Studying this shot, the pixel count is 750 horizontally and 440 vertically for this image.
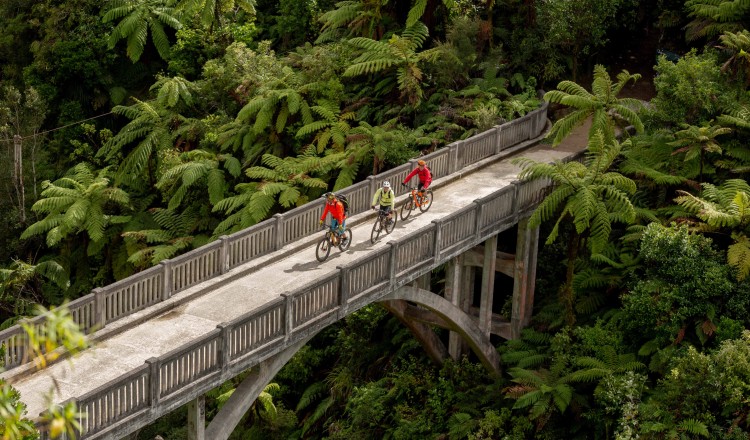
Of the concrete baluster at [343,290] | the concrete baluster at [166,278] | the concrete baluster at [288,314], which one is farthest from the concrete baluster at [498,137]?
the concrete baluster at [166,278]

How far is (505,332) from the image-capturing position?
27375 millimetres

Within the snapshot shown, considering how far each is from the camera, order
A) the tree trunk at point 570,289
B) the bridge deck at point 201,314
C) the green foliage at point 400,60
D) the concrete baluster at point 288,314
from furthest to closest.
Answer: the green foliage at point 400,60 → the tree trunk at point 570,289 → the concrete baluster at point 288,314 → the bridge deck at point 201,314

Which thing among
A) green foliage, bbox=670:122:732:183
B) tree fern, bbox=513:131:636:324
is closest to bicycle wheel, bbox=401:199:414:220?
tree fern, bbox=513:131:636:324

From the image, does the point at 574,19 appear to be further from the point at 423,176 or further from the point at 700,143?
the point at 423,176

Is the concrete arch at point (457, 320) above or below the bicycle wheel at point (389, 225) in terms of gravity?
below

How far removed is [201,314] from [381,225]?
5141mm

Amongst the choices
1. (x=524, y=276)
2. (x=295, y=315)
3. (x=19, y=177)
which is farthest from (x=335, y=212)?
(x=19, y=177)

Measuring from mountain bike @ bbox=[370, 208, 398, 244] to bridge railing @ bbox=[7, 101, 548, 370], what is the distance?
1.38m

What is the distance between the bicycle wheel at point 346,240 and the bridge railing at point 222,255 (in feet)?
3.56

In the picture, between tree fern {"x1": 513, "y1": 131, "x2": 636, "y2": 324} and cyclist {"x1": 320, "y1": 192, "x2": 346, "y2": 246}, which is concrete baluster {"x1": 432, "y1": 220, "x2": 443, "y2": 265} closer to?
cyclist {"x1": 320, "y1": 192, "x2": 346, "y2": 246}

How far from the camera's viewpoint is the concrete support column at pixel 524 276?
26.5m

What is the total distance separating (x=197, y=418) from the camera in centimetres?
1764

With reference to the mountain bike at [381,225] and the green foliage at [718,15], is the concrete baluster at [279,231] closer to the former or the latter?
the mountain bike at [381,225]

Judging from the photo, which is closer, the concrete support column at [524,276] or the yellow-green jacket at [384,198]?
the yellow-green jacket at [384,198]
